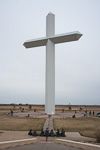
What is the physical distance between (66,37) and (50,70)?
17.2 feet

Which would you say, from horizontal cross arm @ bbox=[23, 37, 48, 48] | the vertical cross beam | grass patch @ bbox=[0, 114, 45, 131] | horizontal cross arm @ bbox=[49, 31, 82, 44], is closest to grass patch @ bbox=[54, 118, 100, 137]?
grass patch @ bbox=[0, 114, 45, 131]

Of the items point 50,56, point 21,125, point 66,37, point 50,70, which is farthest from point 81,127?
point 66,37

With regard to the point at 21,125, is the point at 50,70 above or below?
above

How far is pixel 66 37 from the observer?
2325cm

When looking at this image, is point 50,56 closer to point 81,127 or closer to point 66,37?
point 66,37

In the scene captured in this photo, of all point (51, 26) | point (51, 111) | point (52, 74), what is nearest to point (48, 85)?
point (52, 74)

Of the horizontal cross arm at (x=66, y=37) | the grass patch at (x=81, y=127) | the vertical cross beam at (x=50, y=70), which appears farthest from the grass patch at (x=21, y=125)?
the horizontal cross arm at (x=66, y=37)

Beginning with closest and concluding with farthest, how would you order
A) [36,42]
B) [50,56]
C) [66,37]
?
1. [66,37]
2. [50,56]
3. [36,42]

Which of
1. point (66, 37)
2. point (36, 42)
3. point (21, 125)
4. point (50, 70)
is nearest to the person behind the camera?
point (21, 125)

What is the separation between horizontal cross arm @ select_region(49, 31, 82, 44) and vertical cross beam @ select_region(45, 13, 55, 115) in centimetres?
89

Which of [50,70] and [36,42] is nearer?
[50,70]

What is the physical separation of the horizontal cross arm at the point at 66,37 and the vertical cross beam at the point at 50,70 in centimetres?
89

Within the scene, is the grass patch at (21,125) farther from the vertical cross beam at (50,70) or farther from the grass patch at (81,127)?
the vertical cross beam at (50,70)

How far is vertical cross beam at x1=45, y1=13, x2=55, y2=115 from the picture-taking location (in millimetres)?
24469
